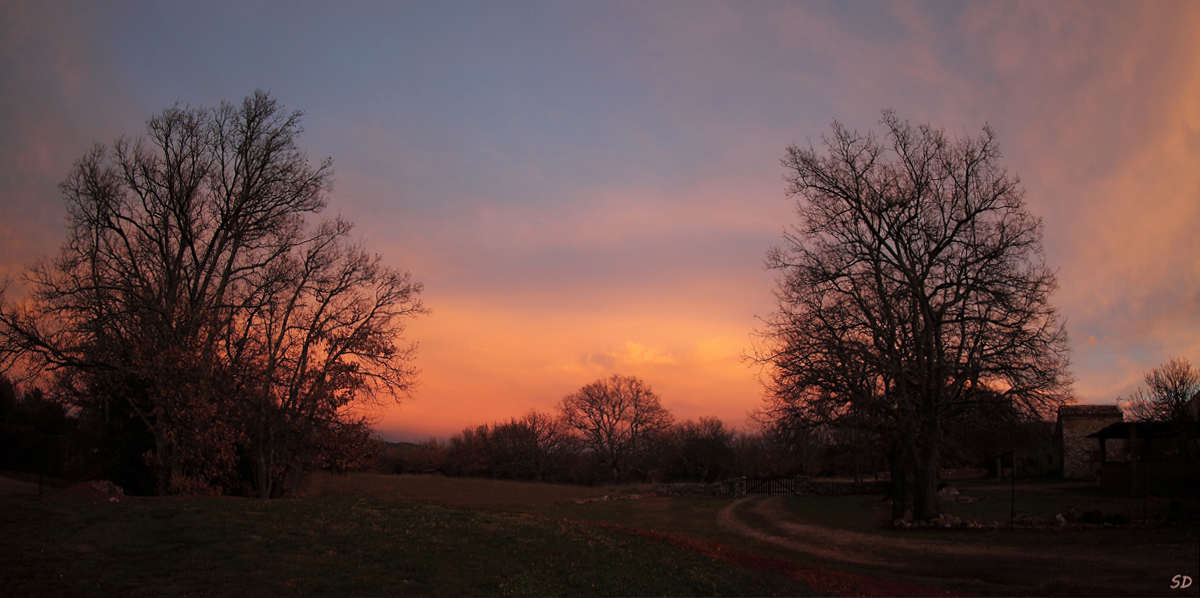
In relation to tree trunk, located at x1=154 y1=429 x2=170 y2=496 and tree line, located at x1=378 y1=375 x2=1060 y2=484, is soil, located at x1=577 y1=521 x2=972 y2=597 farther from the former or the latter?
tree line, located at x1=378 y1=375 x2=1060 y2=484

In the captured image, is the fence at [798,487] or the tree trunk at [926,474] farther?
the fence at [798,487]

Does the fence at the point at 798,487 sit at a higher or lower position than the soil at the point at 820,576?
lower

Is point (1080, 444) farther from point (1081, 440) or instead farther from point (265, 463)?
point (265, 463)

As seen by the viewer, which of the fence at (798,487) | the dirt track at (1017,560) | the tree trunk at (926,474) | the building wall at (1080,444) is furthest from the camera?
the building wall at (1080,444)

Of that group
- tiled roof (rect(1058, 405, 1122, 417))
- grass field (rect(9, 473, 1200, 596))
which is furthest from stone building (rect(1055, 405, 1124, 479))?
grass field (rect(9, 473, 1200, 596))

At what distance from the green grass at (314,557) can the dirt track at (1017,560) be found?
532 centimetres

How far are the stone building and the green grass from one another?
44.7 m

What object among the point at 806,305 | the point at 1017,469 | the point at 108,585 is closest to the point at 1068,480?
the point at 1017,469

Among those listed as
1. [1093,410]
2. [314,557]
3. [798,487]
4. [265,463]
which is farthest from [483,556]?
[1093,410]

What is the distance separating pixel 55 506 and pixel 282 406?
1213 centimetres

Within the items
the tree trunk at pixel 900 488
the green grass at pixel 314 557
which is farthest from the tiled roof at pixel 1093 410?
the green grass at pixel 314 557

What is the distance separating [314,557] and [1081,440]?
54241 millimetres

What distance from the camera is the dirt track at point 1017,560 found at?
12953 mm

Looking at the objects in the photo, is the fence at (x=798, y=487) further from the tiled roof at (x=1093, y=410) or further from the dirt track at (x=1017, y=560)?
the dirt track at (x=1017, y=560)
